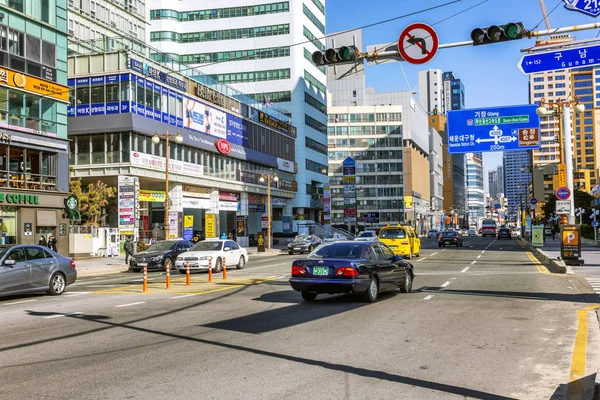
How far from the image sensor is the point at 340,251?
14.6 m

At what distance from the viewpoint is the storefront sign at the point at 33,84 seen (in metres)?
34.7

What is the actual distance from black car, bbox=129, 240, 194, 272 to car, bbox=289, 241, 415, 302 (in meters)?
15.3

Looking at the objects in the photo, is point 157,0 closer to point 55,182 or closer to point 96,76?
point 96,76

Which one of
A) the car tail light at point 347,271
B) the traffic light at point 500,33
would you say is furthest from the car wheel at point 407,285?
the traffic light at point 500,33

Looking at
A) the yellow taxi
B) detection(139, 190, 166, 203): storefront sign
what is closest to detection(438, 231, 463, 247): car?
the yellow taxi

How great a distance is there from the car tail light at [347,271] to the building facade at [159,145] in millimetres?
26057

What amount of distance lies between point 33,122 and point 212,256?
18480 millimetres

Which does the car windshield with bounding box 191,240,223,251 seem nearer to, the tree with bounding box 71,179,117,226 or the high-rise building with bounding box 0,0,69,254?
the high-rise building with bounding box 0,0,69,254

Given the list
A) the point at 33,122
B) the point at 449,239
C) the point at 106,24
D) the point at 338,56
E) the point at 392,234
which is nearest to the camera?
the point at 338,56

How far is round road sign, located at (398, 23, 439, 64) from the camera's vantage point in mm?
12462

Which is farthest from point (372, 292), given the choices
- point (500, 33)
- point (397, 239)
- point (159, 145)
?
point (159, 145)

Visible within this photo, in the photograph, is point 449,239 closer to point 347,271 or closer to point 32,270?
point 347,271

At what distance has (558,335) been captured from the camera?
379 inches

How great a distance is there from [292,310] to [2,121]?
93.8 feet
